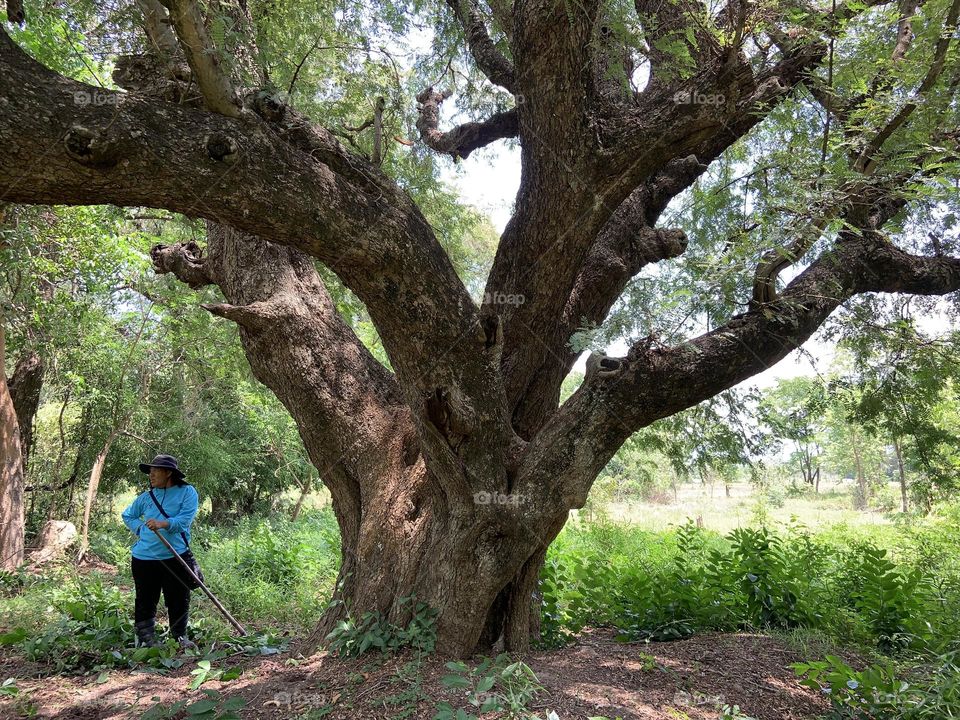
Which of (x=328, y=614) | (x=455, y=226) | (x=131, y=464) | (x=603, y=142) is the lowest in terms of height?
(x=328, y=614)

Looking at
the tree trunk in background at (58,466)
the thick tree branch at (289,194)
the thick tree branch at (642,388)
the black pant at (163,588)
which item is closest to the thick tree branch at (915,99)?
the thick tree branch at (642,388)

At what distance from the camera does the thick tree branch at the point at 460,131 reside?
18.6ft

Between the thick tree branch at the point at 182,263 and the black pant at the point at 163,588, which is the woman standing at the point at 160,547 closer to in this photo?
the black pant at the point at 163,588

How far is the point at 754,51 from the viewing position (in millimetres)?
4719

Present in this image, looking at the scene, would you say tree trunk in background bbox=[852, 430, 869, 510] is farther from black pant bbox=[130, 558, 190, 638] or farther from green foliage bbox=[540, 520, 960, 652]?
black pant bbox=[130, 558, 190, 638]

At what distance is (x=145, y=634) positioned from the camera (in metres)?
4.44

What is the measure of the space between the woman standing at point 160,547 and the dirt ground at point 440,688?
0.61m

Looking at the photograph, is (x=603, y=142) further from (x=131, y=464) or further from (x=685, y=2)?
(x=131, y=464)

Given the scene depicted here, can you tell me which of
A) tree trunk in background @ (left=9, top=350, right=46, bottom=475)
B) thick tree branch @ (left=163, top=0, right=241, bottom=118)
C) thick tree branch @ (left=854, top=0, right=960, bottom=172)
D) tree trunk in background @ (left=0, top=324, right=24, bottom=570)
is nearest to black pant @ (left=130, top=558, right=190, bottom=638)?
thick tree branch @ (left=163, top=0, right=241, bottom=118)

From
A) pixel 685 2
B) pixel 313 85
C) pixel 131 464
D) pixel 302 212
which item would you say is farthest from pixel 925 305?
pixel 131 464

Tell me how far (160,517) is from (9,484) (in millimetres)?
4401

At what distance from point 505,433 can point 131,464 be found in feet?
35.6

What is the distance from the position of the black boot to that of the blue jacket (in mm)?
464

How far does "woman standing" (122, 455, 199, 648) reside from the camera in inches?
179
